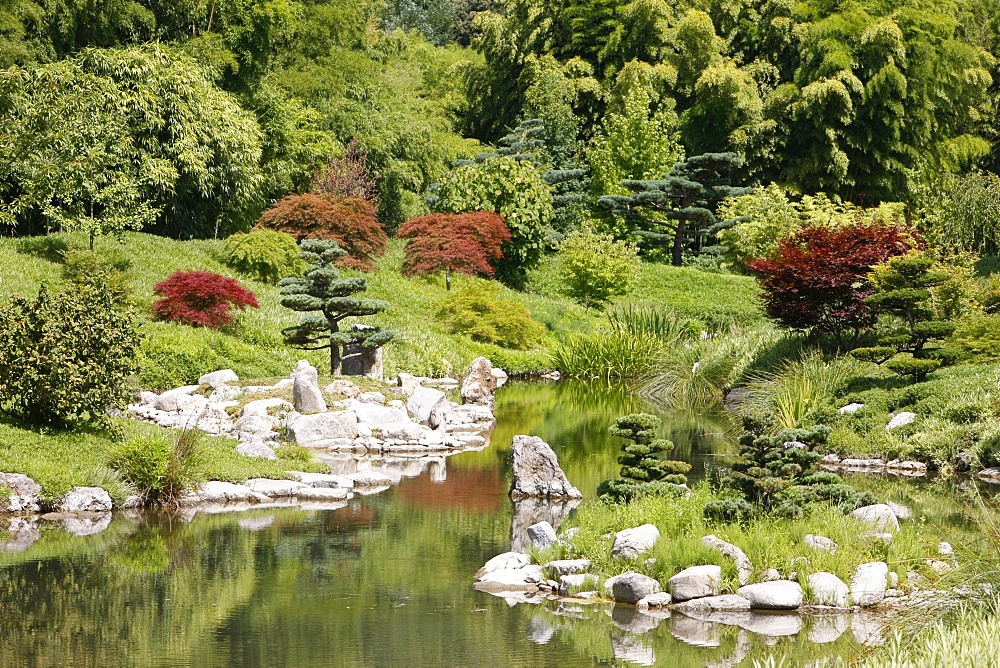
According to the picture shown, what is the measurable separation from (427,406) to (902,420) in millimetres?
6232

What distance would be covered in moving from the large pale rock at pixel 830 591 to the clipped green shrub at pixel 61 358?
6.95m

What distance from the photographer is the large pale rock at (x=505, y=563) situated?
917 centimetres

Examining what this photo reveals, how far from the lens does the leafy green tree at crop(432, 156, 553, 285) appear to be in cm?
3070

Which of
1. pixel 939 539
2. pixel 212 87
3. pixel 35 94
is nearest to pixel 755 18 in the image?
pixel 212 87

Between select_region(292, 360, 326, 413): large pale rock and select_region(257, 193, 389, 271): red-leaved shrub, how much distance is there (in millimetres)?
10896

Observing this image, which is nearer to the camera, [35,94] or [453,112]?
[35,94]

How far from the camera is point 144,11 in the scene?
27.2 metres

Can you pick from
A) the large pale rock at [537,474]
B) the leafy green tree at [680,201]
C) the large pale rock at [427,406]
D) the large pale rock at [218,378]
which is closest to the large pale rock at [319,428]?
the large pale rock at [427,406]

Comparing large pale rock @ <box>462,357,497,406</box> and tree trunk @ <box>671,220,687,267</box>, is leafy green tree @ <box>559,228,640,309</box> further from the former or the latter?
large pale rock @ <box>462,357,497,406</box>

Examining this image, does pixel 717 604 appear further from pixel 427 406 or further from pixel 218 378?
pixel 218 378

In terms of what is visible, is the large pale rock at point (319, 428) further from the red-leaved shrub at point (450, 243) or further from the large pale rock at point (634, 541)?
the red-leaved shrub at point (450, 243)

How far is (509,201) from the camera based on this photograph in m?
30.9

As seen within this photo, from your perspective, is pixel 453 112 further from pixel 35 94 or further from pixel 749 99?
pixel 35 94

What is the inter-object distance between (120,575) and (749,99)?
3187 centimetres
